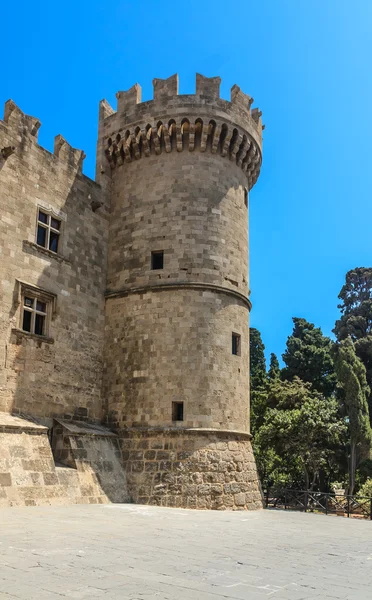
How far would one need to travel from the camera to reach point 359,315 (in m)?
45.6

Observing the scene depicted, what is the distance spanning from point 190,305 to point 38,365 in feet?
15.4

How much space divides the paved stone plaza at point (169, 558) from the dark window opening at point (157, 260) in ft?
26.5

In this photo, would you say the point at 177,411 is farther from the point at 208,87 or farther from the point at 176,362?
the point at 208,87

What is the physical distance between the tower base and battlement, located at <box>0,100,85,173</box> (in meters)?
8.46

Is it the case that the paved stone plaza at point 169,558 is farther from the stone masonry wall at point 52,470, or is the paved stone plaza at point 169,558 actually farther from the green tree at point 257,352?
the green tree at point 257,352

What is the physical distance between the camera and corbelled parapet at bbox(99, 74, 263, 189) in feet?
60.5

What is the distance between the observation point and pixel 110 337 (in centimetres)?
1803

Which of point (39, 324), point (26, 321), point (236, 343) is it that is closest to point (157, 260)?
point (236, 343)

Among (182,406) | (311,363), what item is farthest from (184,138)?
(311,363)

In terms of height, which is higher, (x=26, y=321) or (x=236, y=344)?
(x=26, y=321)

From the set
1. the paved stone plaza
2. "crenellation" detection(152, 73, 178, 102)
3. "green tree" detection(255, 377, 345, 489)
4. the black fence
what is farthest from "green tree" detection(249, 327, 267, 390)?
the paved stone plaza

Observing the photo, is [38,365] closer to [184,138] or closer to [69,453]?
[69,453]

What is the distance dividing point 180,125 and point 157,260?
4368 millimetres

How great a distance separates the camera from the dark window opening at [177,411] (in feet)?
53.8
